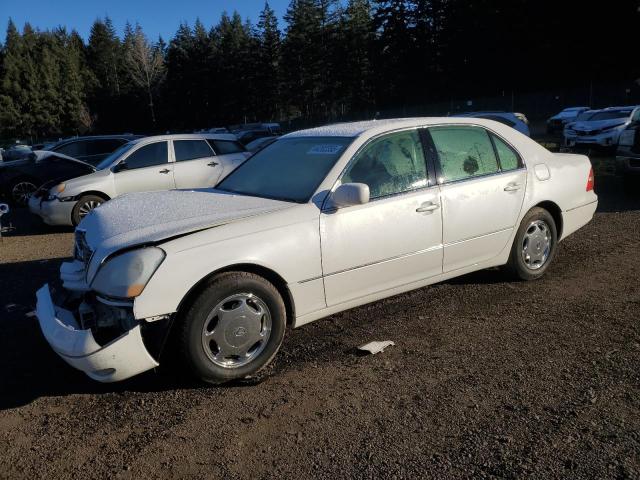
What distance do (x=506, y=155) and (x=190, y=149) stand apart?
669 centimetres

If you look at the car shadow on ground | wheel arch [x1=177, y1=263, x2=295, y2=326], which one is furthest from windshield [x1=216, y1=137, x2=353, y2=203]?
the car shadow on ground

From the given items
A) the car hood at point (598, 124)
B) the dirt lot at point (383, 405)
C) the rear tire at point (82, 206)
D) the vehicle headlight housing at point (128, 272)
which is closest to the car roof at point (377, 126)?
the dirt lot at point (383, 405)

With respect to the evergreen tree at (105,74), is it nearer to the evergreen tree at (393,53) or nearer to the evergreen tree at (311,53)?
the evergreen tree at (311,53)

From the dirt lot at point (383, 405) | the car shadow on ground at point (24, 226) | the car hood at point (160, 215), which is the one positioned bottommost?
the dirt lot at point (383, 405)

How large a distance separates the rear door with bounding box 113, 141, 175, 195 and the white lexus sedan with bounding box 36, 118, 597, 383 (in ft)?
17.2

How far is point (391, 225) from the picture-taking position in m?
4.09

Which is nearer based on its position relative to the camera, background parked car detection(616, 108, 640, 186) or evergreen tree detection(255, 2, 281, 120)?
background parked car detection(616, 108, 640, 186)

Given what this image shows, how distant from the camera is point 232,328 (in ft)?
11.2

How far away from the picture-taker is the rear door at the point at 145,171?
9.53 m

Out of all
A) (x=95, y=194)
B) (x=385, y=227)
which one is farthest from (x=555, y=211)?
(x=95, y=194)

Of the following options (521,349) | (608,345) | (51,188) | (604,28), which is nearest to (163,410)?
(521,349)

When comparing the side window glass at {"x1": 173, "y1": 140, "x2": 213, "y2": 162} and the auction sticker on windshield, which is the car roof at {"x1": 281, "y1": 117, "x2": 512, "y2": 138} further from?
the side window glass at {"x1": 173, "y1": 140, "x2": 213, "y2": 162}

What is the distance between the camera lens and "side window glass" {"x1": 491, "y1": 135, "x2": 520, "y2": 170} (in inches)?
196

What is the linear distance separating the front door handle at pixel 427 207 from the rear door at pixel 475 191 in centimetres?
9
